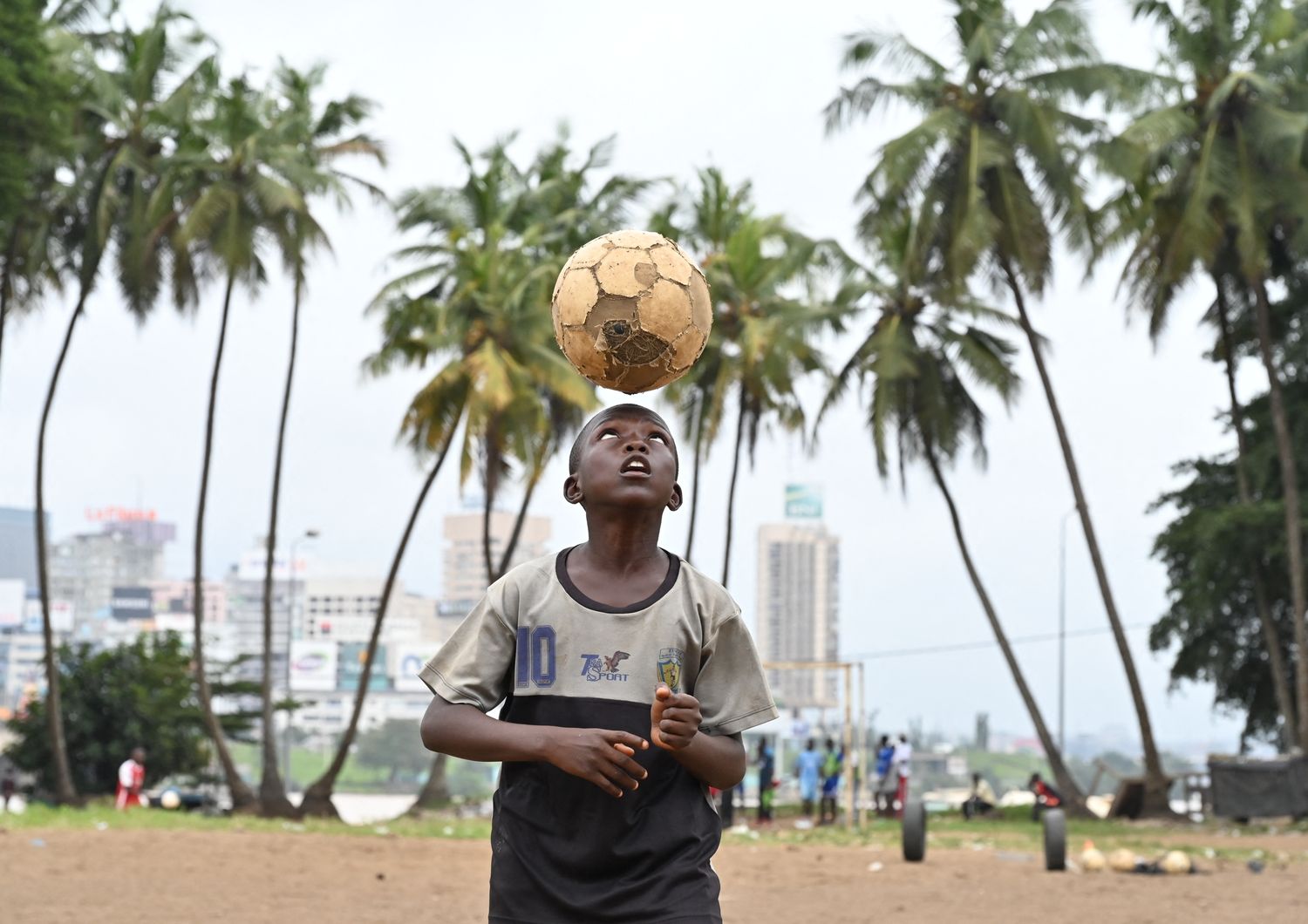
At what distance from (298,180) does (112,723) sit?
13.3 metres

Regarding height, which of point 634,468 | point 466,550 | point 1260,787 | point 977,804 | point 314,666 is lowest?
point 977,804

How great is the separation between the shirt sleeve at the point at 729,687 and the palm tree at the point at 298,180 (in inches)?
998

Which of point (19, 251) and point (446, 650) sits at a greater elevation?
point (19, 251)

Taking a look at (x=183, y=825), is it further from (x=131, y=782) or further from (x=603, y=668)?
(x=603, y=668)

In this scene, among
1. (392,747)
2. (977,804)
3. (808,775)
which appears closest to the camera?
(808,775)

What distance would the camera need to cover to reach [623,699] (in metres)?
3.52

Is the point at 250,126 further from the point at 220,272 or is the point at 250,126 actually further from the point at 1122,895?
the point at 1122,895

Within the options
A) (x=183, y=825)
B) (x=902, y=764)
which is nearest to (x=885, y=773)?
(x=902, y=764)

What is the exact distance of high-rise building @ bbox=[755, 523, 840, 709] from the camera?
140 metres

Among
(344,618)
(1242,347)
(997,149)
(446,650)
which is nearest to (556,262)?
(997,149)

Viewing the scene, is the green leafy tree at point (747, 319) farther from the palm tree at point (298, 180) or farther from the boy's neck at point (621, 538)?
the boy's neck at point (621, 538)

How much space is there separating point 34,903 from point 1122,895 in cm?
893

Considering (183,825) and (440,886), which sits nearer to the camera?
(440,886)

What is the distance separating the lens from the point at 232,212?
2772cm
